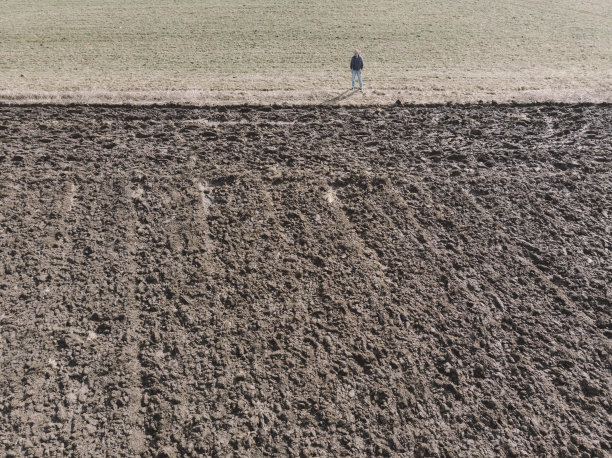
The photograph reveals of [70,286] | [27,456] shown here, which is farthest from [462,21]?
[27,456]

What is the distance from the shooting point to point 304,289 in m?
8.83

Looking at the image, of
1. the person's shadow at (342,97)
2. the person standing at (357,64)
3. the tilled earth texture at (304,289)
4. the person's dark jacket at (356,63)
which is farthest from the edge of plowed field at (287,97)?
the tilled earth texture at (304,289)

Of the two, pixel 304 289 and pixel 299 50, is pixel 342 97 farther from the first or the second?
pixel 304 289

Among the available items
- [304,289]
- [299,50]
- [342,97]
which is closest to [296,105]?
[342,97]

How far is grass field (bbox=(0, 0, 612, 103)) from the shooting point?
653 inches

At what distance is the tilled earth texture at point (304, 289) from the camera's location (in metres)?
6.86

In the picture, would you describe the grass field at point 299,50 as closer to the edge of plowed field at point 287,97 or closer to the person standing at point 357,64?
the edge of plowed field at point 287,97

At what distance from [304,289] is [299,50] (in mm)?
15510

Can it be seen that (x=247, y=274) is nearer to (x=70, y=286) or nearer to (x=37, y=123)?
(x=70, y=286)

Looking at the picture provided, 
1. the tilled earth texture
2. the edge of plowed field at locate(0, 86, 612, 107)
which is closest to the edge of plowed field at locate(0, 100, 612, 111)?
the edge of plowed field at locate(0, 86, 612, 107)

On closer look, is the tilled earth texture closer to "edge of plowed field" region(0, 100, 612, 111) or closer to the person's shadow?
"edge of plowed field" region(0, 100, 612, 111)

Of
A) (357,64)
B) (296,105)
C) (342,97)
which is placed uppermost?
(357,64)

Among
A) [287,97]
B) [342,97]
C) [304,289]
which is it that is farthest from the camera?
[342,97]

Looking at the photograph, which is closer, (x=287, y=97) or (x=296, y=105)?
(x=296, y=105)
